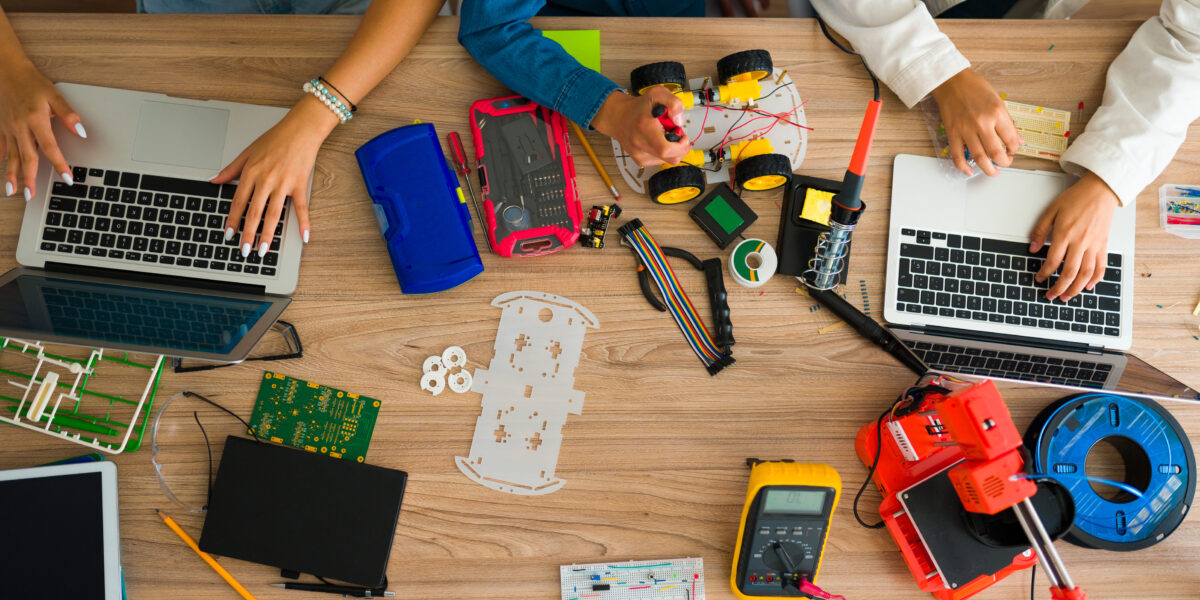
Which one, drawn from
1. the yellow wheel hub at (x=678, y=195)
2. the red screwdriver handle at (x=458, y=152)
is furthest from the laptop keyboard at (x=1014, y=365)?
the red screwdriver handle at (x=458, y=152)

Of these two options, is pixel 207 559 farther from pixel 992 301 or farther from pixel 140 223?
pixel 992 301

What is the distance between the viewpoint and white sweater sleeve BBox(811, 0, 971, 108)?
1.10 m

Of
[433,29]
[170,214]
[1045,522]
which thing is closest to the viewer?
[1045,522]

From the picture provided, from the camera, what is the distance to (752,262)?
109 cm

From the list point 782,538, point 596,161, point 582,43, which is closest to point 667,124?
point 596,161

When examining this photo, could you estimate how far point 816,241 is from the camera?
1.10 meters

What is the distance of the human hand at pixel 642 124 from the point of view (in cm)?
99

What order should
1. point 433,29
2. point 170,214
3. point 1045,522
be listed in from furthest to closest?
1. point 433,29
2. point 170,214
3. point 1045,522

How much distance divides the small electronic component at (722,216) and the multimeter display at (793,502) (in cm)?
42

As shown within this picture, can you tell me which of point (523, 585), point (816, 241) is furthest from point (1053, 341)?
point (523, 585)

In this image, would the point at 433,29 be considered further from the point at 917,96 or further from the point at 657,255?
the point at 917,96

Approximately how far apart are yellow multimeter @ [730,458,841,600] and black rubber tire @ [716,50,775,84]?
662 mm

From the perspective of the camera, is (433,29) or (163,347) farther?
(433,29)

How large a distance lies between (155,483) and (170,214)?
1.46 ft
